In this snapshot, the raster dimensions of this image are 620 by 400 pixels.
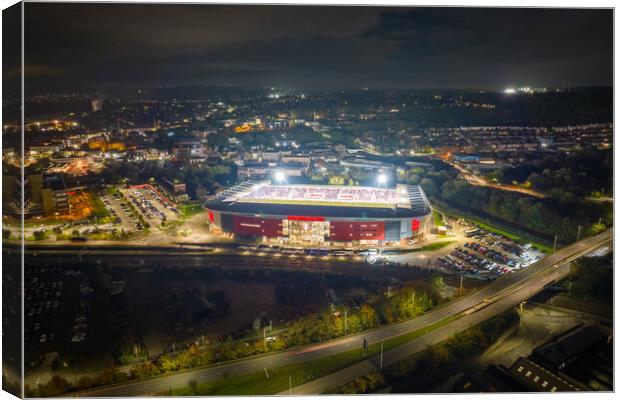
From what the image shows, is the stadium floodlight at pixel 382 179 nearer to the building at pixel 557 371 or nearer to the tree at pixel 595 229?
the tree at pixel 595 229

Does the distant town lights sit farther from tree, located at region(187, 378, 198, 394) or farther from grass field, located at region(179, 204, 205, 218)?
tree, located at region(187, 378, 198, 394)

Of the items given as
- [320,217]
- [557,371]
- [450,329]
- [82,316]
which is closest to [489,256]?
[450,329]

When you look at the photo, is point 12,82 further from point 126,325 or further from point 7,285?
point 126,325

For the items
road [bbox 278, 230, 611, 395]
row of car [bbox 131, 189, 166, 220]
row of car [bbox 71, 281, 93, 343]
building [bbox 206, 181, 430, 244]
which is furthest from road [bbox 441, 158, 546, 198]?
row of car [bbox 71, 281, 93, 343]

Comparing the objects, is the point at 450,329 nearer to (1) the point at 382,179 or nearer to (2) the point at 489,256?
(2) the point at 489,256

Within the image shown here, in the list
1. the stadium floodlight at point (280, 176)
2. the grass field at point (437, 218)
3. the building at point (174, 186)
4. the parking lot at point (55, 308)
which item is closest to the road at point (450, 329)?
the grass field at point (437, 218)

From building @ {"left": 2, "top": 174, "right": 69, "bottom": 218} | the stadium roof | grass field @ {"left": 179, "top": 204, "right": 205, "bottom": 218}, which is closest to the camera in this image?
building @ {"left": 2, "top": 174, "right": 69, "bottom": 218}

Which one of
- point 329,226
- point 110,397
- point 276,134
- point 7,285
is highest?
point 276,134

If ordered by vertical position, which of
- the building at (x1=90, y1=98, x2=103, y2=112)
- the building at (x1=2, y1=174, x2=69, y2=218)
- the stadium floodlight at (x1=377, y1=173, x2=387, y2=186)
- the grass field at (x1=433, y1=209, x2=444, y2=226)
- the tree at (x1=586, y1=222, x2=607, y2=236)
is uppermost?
the building at (x1=90, y1=98, x2=103, y2=112)

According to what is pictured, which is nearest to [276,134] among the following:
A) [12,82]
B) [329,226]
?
[329,226]
